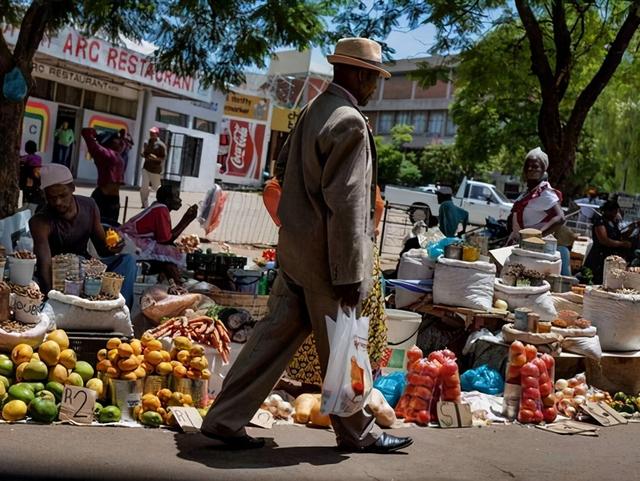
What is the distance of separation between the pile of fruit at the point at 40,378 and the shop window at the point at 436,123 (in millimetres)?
69882

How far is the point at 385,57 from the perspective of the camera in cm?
1202

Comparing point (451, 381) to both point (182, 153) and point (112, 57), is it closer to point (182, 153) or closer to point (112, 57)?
point (112, 57)

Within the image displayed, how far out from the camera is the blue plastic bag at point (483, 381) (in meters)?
6.99

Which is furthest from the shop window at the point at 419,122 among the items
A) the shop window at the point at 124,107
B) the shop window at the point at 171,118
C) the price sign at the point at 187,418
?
the price sign at the point at 187,418

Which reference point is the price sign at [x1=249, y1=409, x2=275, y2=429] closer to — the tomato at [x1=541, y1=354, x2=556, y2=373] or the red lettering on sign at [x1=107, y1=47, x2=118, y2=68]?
the tomato at [x1=541, y1=354, x2=556, y2=373]

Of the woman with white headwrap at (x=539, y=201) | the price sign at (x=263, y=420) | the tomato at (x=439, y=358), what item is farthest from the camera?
the woman with white headwrap at (x=539, y=201)

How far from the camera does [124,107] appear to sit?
30.0m

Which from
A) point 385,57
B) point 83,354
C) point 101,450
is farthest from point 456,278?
point 385,57

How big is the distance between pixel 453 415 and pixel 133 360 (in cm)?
209

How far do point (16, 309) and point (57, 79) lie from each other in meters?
22.0

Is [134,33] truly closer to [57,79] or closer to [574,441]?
[574,441]

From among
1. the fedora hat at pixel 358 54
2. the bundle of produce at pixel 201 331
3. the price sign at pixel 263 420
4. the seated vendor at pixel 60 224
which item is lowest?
the price sign at pixel 263 420

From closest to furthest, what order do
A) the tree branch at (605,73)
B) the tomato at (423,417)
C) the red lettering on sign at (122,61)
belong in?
the tomato at (423,417) → the tree branch at (605,73) → the red lettering on sign at (122,61)

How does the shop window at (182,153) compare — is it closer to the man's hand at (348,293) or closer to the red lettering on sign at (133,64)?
the red lettering on sign at (133,64)
